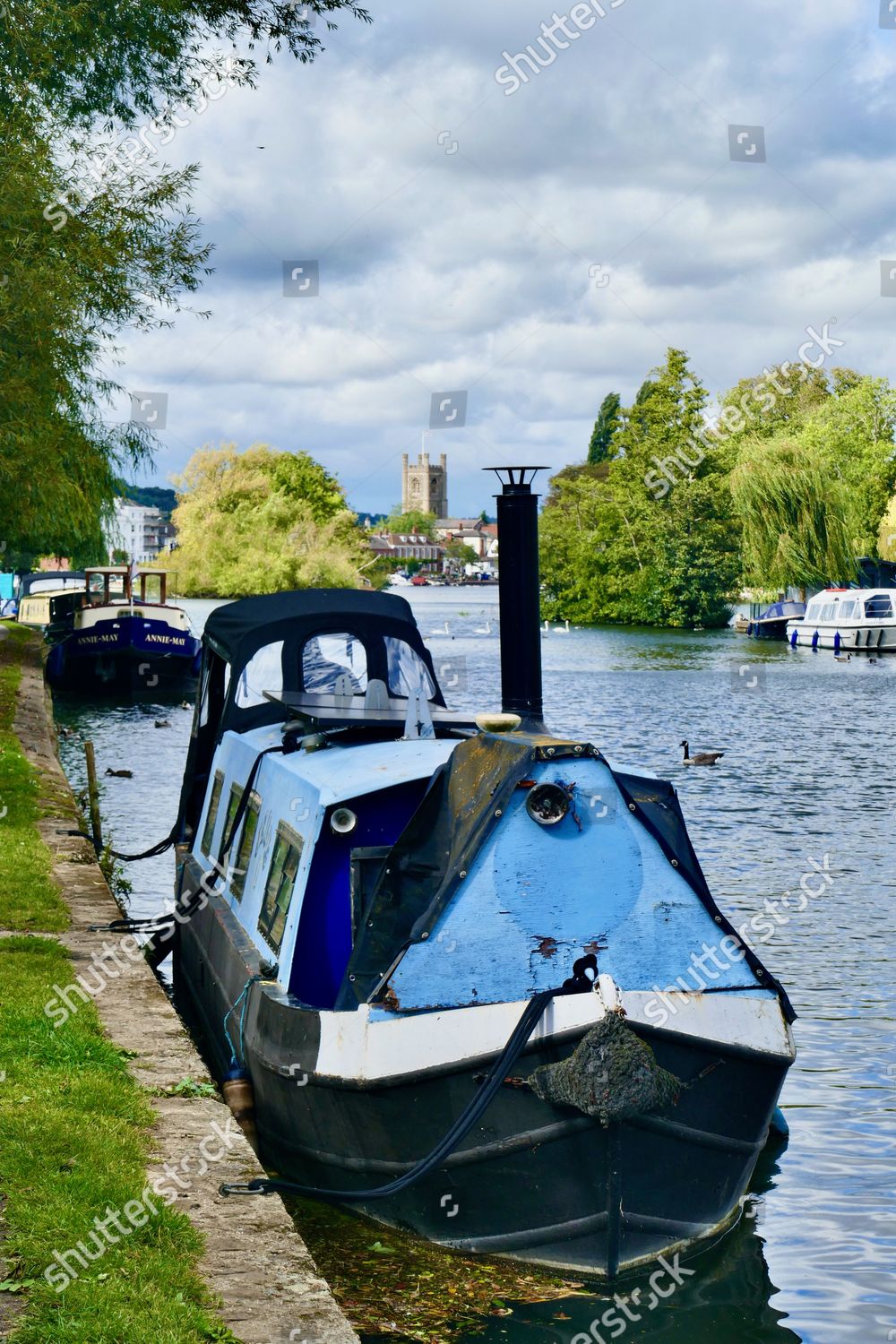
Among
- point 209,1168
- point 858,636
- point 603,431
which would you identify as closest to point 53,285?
point 209,1168

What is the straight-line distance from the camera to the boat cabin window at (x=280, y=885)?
884 centimetres

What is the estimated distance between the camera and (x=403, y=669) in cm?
1156

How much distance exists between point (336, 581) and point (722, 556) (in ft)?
71.1

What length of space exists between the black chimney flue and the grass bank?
156 inches

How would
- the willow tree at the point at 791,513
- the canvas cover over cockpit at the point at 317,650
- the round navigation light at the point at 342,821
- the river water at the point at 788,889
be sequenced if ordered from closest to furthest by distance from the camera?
the river water at the point at 788,889
the round navigation light at the point at 342,821
the canvas cover over cockpit at the point at 317,650
the willow tree at the point at 791,513

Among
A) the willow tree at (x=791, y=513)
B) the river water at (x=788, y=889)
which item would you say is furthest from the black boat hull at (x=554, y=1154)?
the willow tree at (x=791, y=513)

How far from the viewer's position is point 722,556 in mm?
82812

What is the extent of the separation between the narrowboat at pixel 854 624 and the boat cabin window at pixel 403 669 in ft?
173

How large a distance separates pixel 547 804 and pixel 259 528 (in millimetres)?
83651

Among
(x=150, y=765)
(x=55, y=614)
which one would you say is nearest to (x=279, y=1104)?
(x=150, y=765)

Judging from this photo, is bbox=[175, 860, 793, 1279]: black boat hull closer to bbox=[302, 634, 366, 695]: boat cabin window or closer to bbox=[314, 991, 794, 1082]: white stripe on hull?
bbox=[314, 991, 794, 1082]: white stripe on hull

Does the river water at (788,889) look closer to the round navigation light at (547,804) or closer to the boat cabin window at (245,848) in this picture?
the round navigation light at (547,804)

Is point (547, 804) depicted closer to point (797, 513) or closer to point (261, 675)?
point (261, 675)

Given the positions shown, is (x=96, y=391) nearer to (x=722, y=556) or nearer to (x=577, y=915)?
(x=577, y=915)
